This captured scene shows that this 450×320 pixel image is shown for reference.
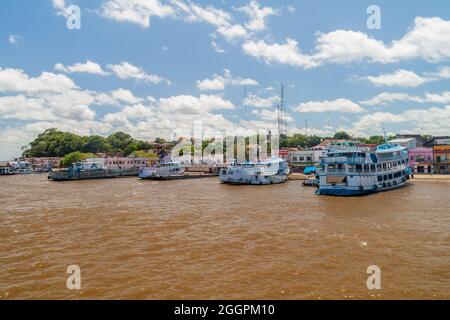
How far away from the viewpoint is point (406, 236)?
21.6 metres

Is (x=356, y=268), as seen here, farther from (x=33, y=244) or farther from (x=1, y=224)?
(x=1, y=224)

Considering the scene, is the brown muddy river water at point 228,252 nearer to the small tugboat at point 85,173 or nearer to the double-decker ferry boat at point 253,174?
the double-decker ferry boat at point 253,174

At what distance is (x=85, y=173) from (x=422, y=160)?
89146 mm

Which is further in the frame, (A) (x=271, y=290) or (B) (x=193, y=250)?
(B) (x=193, y=250)

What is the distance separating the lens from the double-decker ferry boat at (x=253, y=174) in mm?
65000

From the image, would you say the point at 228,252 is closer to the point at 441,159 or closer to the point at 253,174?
the point at 253,174

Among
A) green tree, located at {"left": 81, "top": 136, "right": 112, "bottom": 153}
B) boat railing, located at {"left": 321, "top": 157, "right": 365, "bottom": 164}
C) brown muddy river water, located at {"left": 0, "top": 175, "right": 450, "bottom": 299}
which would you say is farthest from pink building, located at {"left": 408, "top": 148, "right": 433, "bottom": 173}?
green tree, located at {"left": 81, "top": 136, "right": 112, "bottom": 153}

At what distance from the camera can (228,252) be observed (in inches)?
733

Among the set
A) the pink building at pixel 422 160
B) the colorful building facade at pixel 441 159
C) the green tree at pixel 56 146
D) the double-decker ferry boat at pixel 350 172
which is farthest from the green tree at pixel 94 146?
the colorful building facade at pixel 441 159

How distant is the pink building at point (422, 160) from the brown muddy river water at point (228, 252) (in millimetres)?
50059

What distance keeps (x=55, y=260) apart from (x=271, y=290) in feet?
39.4

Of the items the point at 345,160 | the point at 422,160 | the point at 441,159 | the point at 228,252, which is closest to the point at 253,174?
the point at 345,160

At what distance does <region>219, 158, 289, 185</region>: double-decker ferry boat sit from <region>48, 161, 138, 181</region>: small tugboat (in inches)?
1760
